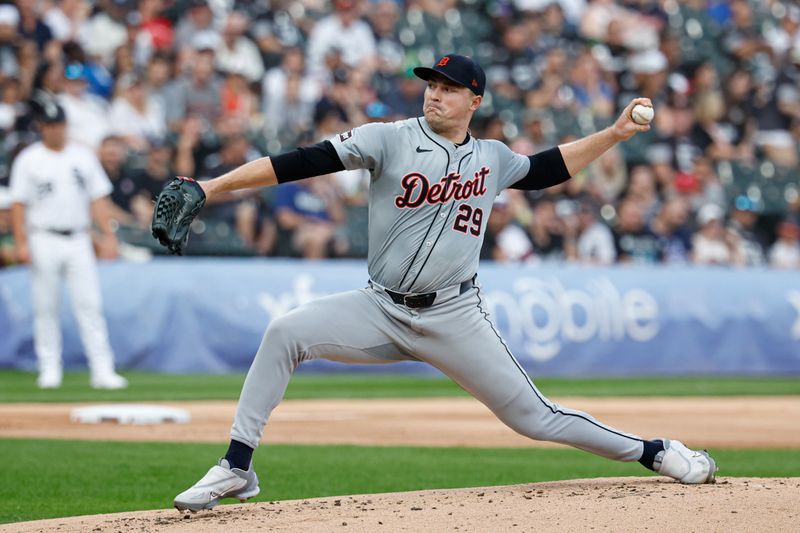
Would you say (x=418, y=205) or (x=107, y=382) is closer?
(x=418, y=205)

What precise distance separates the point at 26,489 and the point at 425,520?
259 cm

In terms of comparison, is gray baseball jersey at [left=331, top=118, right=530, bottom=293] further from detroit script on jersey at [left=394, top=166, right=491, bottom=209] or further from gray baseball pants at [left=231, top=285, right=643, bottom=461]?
gray baseball pants at [left=231, top=285, right=643, bottom=461]

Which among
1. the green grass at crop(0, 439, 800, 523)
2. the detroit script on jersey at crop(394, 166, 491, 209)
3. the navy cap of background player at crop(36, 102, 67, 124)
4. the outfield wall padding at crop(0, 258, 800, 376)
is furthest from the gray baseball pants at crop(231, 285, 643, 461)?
the outfield wall padding at crop(0, 258, 800, 376)

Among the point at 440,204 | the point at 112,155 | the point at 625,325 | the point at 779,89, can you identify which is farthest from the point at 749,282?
the point at 440,204

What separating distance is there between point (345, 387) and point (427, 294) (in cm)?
806

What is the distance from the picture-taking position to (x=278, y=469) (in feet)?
24.1

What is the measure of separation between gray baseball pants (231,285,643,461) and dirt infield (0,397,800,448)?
3.32 meters

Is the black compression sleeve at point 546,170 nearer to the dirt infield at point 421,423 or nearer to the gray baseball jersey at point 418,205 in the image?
the gray baseball jersey at point 418,205

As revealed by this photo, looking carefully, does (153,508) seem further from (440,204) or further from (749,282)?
(749,282)

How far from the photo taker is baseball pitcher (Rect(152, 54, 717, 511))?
5.25 metres

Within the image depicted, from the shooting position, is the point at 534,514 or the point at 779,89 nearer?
the point at 534,514

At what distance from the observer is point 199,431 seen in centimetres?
910

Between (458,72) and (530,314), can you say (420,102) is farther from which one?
(458,72)

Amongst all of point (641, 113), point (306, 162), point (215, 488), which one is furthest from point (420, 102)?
point (215, 488)
